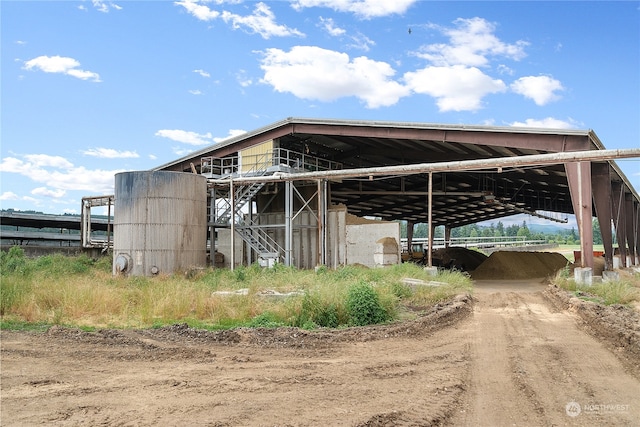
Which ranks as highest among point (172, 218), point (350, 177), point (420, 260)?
point (350, 177)

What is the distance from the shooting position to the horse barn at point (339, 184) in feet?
71.5

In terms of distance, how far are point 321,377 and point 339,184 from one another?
28.5 meters

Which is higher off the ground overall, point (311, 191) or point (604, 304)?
point (311, 191)

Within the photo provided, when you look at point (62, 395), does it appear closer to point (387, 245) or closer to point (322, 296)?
point (322, 296)

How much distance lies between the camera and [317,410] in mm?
5688

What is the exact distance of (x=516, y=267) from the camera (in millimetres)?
32375

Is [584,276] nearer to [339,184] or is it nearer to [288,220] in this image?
[288,220]

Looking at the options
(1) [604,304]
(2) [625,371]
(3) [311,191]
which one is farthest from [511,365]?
(3) [311,191]

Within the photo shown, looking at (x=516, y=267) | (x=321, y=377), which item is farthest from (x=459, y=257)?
(x=321, y=377)

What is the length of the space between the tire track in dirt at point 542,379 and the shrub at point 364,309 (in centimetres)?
203

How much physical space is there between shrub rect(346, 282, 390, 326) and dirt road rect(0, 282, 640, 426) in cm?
94

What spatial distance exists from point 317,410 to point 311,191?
24888 millimetres

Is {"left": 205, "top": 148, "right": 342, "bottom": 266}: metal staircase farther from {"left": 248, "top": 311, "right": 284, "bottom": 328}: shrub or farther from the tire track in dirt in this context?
the tire track in dirt

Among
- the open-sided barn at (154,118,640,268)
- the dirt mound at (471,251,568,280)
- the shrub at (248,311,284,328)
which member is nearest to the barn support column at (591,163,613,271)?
the open-sided barn at (154,118,640,268)
